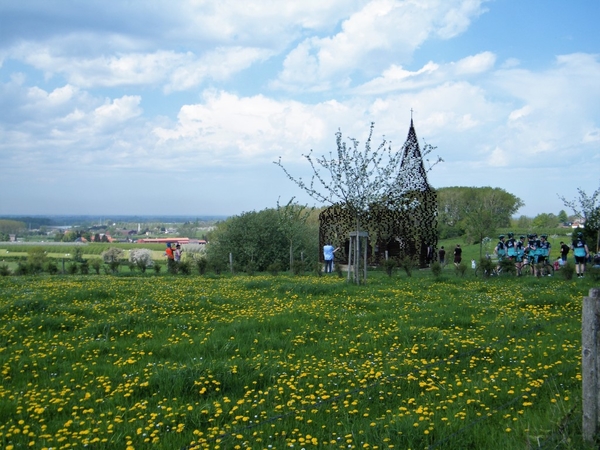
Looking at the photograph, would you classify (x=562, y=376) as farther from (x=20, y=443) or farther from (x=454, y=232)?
(x=454, y=232)

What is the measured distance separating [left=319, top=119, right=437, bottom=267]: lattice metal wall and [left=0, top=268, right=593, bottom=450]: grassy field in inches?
583

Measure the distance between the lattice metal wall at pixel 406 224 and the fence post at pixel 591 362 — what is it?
21.4m

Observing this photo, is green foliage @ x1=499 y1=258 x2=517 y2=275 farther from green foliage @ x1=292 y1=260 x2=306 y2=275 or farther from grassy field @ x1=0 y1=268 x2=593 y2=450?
grassy field @ x1=0 y1=268 x2=593 y2=450

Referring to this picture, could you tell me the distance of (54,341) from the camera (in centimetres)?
982

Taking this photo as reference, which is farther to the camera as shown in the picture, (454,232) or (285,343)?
(454,232)

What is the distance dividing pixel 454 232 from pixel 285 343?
5857cm

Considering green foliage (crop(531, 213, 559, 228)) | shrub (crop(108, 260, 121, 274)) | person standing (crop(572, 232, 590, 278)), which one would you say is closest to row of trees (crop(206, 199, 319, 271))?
shrub (crop(108, 260, 121, 274))

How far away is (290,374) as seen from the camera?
25.1 feet

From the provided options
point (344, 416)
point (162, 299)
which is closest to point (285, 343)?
point (344, 416)

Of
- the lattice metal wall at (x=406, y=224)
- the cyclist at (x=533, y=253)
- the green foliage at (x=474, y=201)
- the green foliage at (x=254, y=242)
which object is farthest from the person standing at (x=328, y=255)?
the green foliage at (x=474, y=201)

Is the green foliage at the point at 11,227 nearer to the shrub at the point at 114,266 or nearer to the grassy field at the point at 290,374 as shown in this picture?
the shrub at the point at 114,266

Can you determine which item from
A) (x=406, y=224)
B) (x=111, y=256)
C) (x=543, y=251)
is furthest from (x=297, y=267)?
(x=111, y=256)

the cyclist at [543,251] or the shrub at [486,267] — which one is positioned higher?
the cyclist at [543,251]

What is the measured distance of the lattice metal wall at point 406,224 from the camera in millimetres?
27984
